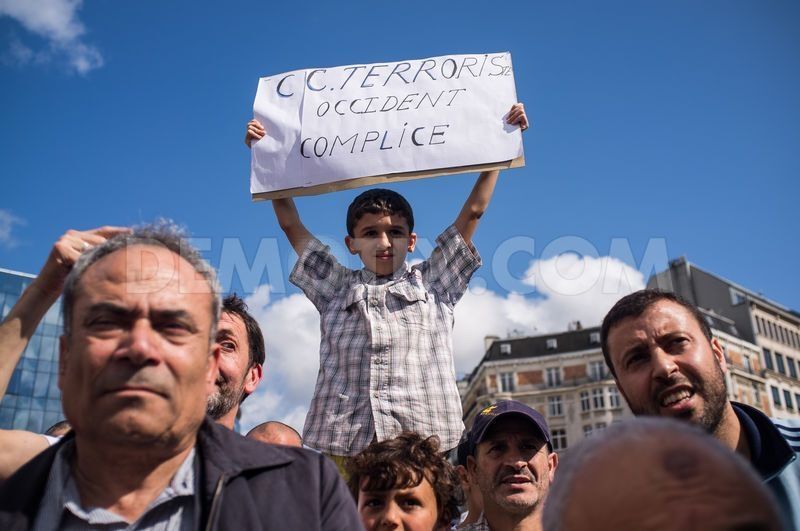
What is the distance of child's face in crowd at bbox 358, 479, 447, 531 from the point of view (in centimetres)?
337

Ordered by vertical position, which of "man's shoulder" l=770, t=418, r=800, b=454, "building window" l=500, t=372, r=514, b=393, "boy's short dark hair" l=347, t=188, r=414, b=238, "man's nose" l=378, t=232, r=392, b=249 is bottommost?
"man's shoulder" l=770, t=418, r=800, b=454

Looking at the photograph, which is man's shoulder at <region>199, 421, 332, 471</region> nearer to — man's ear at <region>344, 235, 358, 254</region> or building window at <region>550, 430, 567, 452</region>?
man's ear at <region>344, 235, 358, 254</region>

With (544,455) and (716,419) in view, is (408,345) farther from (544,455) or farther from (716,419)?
(716,419)

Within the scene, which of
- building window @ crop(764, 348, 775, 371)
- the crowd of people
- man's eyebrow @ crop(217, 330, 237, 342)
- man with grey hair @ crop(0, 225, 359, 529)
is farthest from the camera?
building window @ crop(764, 348, 775, 371)

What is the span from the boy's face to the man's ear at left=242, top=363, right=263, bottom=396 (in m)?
0.92

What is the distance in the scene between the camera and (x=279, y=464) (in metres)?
2.09

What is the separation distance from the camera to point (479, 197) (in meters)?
4.25

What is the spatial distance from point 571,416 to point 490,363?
8.96 metres

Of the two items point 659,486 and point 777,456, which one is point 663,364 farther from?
point 659,486

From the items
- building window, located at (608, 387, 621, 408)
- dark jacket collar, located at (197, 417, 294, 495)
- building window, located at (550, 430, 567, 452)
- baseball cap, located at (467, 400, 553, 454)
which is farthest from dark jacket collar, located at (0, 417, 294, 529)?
building window, located at (550, 430, 567, 452)

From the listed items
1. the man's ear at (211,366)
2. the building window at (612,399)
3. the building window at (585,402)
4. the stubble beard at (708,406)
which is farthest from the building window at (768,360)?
the man's ear at (211,366)

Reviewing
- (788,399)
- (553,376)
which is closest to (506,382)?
(553,376)

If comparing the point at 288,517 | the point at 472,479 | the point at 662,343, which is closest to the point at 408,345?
the point at 472,479

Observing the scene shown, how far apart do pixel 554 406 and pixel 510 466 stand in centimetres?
5814
